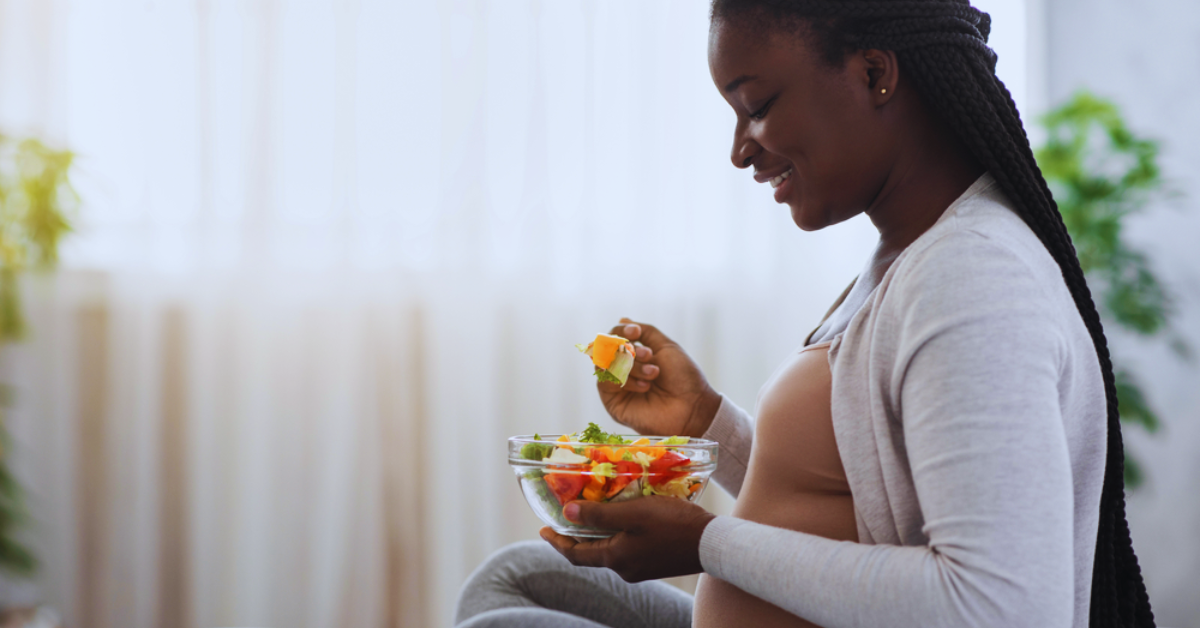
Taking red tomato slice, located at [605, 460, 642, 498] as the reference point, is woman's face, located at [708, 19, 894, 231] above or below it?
above

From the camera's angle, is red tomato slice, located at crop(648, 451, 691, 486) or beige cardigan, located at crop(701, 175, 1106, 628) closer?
beige cardigan, located at crop(701, 175, 1106, 628)

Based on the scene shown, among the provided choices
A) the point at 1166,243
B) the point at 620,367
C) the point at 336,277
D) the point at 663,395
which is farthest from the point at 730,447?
the point at 1166,243

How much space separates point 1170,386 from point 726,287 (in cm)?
146

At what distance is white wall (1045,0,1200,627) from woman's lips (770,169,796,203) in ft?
6.97

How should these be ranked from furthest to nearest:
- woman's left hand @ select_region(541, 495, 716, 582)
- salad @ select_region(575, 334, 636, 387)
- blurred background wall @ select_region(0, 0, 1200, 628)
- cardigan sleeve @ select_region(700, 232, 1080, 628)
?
blurred background wall @ select_region(0, 0, 1200, 628)
salad @ select_region(575, 334, 636, 387)
woman's left hand @ select_region(541, 495, 716, 582)
cardigan sleeve @ select_region(700, 232, 1080, 628)

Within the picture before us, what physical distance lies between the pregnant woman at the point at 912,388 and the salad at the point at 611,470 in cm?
3

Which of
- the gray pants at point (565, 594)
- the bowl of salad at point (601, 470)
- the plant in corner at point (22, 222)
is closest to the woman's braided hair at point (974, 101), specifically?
the bowl of salad at point (601, 470)

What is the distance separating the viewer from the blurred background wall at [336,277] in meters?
2.03

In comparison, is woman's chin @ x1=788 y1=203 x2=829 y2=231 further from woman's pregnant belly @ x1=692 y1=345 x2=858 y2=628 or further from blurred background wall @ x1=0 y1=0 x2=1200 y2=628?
blurred background wall @ x1=0 y1=0 x2=1200 y2=628

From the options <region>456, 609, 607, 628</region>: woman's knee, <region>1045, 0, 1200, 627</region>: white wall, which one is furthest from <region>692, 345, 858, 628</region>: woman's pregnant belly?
<region>1045, 0, 1200, 627</region>: white wall

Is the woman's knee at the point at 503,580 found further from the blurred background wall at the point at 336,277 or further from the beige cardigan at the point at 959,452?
the blurred background wall at the point at 336,277

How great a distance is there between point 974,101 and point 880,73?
9 cm

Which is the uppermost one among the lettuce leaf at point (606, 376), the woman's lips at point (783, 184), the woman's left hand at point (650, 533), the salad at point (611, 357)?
the woman's lips at point (783, 184)

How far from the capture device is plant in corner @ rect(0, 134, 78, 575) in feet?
6.23
